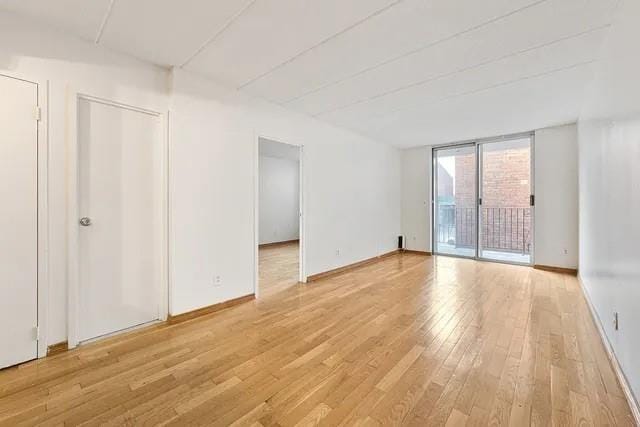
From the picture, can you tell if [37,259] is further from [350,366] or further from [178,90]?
[350,366]

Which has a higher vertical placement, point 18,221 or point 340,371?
point 18,221

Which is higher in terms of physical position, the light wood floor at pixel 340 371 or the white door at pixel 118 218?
the white door at pixel 118 218

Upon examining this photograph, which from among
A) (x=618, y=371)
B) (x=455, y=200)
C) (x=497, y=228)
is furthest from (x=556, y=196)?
(x=618, y=371)

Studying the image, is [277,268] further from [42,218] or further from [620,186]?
[620,186]

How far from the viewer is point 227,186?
126 inches

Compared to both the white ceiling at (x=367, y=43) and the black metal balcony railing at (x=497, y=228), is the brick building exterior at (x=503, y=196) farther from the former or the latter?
the white ceiling at (x=367, y=43)

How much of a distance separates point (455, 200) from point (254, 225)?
4650 millimetres

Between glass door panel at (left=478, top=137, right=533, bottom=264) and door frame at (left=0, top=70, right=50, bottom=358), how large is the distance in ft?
20.8

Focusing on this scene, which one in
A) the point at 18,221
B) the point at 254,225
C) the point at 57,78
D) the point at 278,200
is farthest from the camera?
the point at 278,200

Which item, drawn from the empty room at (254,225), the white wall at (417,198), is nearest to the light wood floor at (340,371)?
the empty room at (254,225)

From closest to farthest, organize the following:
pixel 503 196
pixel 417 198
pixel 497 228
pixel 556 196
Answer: pixel 556 196
pixel 503 196
pixel 497 228
pixel 417 198

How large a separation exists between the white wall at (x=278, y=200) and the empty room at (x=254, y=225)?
13.7 ft

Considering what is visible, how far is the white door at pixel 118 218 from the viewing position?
2.34 meters

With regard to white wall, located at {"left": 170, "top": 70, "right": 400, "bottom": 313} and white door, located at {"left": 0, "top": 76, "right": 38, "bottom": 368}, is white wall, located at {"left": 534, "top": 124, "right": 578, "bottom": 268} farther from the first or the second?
white door, located at {"left": 0, "top": 76, "right": 38, "bottom": 368}
